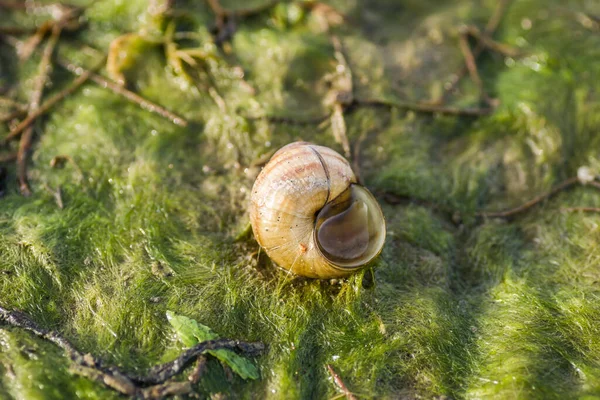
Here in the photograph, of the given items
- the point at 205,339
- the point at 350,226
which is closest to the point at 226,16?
the point at 350,226

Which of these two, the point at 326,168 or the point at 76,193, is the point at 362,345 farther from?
the point at 76,193

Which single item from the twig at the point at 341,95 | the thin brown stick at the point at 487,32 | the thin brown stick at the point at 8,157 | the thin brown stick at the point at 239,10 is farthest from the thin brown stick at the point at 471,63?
the thin brown stick at the point at 8,157

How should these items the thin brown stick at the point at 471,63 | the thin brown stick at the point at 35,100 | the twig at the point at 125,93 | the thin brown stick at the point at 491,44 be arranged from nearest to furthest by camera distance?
the thin brown stick at the point at 35,100, the twig at the point at 125,93, the thin brown stick at the point at 471,63, the thin brown stick at the point at 491,44

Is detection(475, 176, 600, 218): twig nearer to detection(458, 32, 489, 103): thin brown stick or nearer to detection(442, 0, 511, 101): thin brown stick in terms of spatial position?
detection(458, 32, 489, 103): thin brown stick

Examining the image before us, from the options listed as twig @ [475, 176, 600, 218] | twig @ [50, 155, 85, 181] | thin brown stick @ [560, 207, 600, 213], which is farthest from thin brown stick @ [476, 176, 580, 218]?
twig @ [50, 155, 85, 181]

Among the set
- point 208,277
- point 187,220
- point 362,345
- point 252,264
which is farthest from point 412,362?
point 187,220

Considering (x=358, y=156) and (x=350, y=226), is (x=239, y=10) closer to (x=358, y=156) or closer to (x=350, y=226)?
(x=358, y=156)

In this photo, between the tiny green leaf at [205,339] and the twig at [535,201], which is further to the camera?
the twig at [535,201]

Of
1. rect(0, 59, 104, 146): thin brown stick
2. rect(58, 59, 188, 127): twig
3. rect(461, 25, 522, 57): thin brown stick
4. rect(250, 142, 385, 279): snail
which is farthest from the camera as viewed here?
rect(461, 25, 522, 57): thin brown stick

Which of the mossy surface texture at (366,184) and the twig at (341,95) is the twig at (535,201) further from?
the twig at (341,95)
